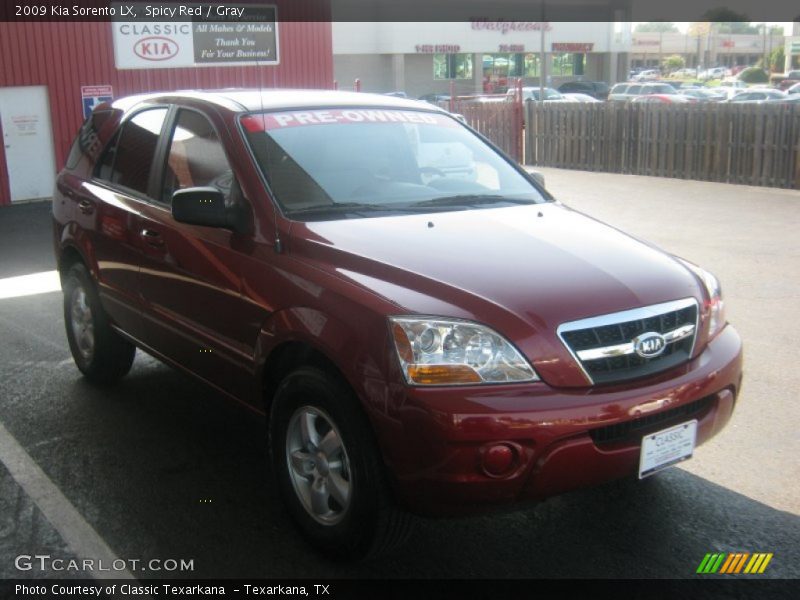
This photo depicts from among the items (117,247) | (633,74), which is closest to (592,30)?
(633,74)

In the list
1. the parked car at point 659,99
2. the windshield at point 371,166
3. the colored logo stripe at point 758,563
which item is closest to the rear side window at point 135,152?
the windshield at point 371,166

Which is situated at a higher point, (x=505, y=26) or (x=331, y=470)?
(x=505, y=26)

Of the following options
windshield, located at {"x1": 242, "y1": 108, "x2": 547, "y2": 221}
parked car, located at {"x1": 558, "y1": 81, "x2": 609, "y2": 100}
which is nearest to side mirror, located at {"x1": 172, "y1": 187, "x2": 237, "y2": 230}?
windshield, located at {"x1": 242, "y1": 108, "x2": 547, "y2": 221}

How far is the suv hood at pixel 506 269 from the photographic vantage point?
10.5 feet

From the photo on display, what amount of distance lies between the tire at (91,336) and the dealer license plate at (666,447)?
3243 mm

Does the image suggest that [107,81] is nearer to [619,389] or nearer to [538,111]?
[538,111]

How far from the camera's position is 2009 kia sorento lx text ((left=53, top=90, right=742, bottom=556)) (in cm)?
311

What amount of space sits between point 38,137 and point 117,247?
12315 millimetres

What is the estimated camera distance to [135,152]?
17.1ft

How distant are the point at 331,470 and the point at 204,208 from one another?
130 centimetres

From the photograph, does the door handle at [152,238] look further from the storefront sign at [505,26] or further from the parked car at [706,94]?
the storefront sign at [505,26]

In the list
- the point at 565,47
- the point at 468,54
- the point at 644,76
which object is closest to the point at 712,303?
the point at 468,54

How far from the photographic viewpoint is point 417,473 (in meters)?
3.09

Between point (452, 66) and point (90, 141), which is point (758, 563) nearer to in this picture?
point (90, 141)
